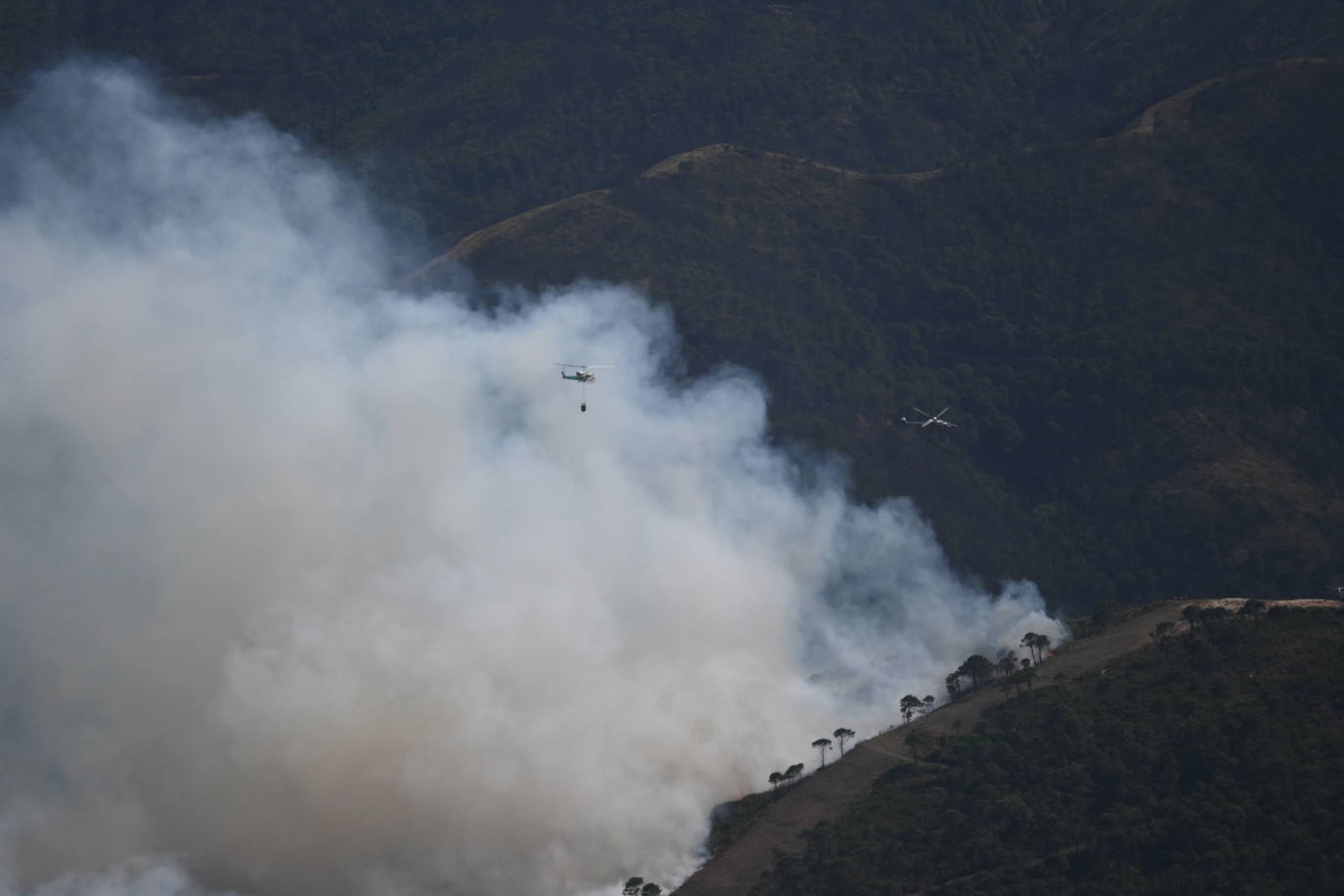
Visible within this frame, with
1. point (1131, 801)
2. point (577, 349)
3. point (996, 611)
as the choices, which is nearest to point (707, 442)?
point (577, 349)

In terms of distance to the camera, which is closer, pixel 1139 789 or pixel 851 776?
pixel 1139 789

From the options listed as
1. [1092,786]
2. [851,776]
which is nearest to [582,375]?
[851,776]

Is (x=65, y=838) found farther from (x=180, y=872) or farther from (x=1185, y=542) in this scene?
(x=1185, y=542)

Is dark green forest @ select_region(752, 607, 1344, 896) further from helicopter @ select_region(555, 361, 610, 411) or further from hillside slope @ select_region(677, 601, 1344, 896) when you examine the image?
helicopter @ select_region(555, 361, 610, 411)

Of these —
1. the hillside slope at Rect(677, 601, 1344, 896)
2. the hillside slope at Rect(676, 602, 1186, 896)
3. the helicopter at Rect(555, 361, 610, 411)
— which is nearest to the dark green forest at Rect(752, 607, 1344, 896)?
the hillside slope at Rect(677, 601, 1344, 896)

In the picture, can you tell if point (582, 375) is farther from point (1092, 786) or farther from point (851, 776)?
point (1092, 786)
